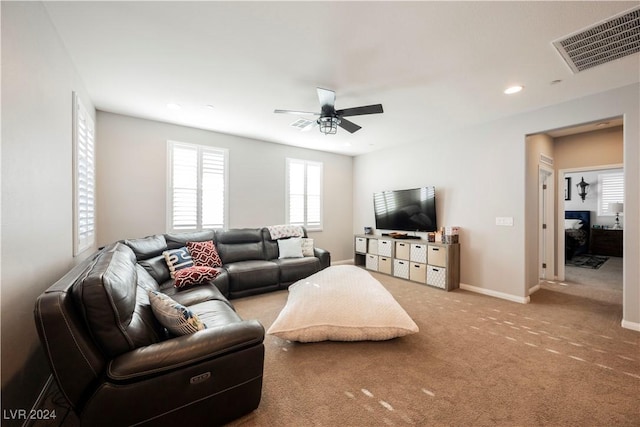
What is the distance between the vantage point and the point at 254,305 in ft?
11.5

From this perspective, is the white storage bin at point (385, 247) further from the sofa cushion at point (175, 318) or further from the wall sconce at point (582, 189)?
the wall sconce at point (582, 189)

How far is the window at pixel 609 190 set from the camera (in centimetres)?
699

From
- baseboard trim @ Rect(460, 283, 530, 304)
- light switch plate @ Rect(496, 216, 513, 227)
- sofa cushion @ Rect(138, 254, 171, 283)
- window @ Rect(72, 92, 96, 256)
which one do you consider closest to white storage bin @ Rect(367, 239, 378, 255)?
baseboard trim @ Rect(460, 283, 530, 304)

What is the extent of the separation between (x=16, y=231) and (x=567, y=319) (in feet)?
17.0

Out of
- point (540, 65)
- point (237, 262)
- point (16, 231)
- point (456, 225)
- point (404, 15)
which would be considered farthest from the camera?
point (456, 225)

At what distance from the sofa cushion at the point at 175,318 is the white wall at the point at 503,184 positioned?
427 cm

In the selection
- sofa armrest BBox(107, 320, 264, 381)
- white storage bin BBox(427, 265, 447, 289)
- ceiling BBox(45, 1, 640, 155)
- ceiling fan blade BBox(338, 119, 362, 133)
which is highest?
ceiling BBox(45, 1, 640, 155)

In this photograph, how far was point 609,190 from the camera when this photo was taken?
7.16 m

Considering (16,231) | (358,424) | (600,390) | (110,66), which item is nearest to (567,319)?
(600,390)

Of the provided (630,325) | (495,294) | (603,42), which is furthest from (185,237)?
(630,325)

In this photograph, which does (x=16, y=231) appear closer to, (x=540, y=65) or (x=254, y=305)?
(x=254, y=305)

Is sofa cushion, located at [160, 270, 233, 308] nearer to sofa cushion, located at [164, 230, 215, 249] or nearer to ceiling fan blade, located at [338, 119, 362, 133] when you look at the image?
sofa cushion, located at [164, 230, 215, 249]

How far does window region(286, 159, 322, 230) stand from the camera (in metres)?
5.52

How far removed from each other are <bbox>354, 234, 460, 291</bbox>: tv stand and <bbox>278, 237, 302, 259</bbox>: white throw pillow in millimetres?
1769
